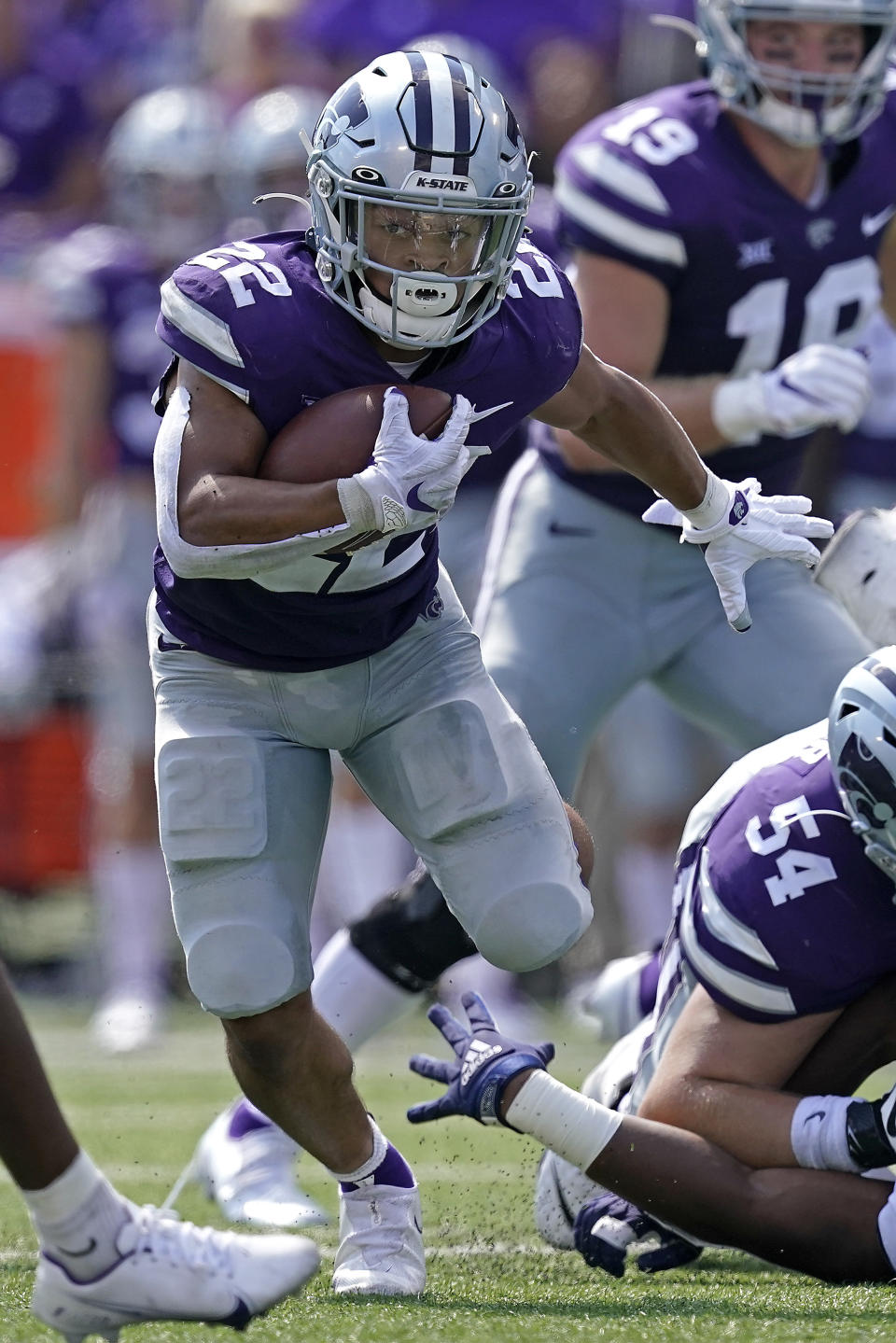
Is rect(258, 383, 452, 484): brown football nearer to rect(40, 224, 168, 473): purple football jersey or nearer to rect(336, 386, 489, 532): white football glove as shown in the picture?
rect(336, 386, 489, 532): white football glove

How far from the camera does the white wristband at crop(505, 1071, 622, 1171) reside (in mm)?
2994

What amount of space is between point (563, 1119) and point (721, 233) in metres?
1.82

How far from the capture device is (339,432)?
281cm

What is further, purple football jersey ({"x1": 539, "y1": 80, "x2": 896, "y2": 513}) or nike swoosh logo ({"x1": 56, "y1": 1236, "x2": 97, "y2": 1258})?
purple football jersey ({"x1": 539, "y1": 80, "x2": 896, "y2": 513})

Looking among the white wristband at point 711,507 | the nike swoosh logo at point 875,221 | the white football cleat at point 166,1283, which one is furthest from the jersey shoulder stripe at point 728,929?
the nike swoosh logo at point 875,221

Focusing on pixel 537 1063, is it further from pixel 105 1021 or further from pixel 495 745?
pixel 105 1021

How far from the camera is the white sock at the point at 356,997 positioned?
3.76m

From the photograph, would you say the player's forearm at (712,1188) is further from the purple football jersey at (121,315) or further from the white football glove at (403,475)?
the purple football jersey at (121,315)

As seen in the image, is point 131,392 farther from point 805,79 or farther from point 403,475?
point 403,475

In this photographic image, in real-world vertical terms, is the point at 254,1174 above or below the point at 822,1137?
below

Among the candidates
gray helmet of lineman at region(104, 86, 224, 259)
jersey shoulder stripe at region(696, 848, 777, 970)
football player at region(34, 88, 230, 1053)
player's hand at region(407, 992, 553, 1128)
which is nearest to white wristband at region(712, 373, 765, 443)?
jersey shoulder stripe at region(696, 848, 777, 970)

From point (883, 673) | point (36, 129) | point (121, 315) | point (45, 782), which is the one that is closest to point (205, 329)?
point (883, 673)

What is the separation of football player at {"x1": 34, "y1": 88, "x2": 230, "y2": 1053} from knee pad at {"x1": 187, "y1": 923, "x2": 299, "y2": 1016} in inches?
109

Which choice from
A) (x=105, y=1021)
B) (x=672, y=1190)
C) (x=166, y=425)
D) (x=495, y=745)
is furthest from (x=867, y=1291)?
(x=105, y=1021)
